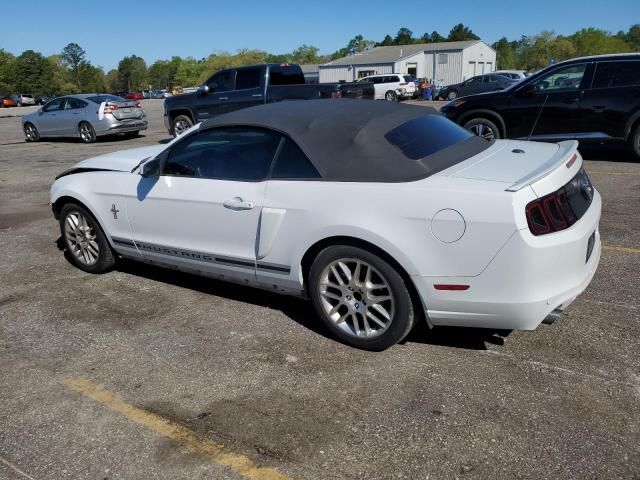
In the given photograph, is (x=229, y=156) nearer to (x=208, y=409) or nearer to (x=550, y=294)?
(x=208, y=409)

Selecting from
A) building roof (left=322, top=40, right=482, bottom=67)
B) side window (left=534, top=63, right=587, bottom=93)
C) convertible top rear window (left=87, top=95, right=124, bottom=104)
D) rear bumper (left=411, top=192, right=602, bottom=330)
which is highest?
building roof (left=322, top=40, right=482, bottom=67)

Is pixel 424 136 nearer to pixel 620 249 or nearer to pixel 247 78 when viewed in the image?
pixel 620 249

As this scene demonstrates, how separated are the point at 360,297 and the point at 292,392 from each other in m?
0.73

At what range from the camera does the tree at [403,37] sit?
128913mm

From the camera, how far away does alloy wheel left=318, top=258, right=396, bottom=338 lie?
346cm

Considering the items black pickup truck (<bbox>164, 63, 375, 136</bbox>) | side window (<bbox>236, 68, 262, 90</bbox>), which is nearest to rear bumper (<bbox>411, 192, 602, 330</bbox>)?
black pickup truck (<bbox>164, 63, 375, 136</bbox>)


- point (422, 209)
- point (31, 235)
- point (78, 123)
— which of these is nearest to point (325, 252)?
point (422, 209)

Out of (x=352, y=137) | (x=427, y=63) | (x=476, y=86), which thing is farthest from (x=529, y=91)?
(x=427, y=63)

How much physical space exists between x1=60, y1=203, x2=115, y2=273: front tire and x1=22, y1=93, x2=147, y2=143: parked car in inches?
483

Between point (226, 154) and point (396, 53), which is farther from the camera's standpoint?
point (396, 53)

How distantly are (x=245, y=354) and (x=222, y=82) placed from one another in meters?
11.7

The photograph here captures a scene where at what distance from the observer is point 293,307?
173 inches

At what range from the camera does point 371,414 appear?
9.74 feet

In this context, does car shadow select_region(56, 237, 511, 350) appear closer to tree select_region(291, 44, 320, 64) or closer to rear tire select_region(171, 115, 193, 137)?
rear tire select_region(171, 115, 193, 137)
